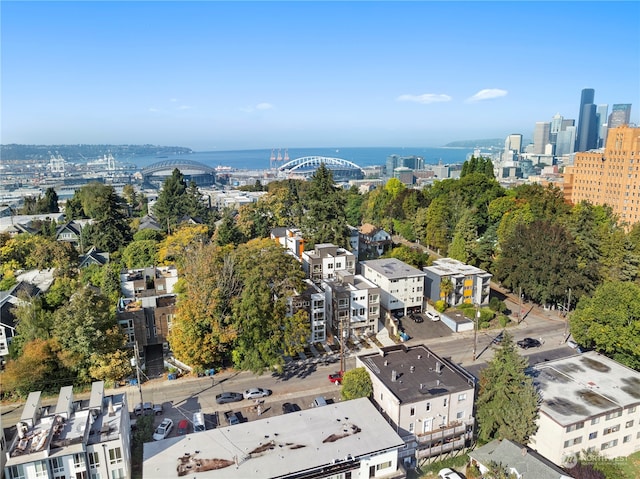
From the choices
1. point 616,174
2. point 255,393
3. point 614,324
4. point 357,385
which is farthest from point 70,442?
point 616,174

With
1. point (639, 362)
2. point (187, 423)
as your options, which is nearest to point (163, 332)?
point (187, 423)

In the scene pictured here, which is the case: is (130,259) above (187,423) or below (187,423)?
above

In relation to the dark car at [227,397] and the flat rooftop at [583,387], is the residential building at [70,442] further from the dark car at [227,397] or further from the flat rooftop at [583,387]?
the flat rooftop at [583,387]

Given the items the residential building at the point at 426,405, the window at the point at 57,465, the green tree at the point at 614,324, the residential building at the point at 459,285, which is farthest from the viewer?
the residential building at the point at 459,285

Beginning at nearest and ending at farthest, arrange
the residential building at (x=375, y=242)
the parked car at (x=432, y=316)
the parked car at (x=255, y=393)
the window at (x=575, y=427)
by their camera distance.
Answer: the window at (x=575, y=427)
the parked car at (x=255, y=393)
the parked car at (x=432, y=316)
the residential building at (x=375, y=242)

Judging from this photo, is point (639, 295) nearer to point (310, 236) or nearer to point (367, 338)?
point (367, 338)

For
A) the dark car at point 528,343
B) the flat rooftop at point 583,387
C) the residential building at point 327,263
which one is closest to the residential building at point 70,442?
the flat rooftop at point 583,387
